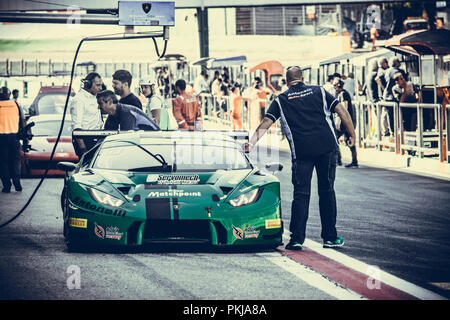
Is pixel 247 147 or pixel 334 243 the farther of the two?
pixel 247 147

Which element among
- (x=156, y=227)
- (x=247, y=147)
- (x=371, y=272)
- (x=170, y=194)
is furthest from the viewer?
(x=247, y=147)

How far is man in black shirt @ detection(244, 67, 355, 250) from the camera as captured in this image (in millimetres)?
9320

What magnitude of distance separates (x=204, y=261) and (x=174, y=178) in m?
0.95

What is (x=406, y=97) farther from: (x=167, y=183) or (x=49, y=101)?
(x=167, y=183)

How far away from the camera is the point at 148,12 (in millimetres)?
18062

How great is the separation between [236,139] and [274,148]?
15.0 meters

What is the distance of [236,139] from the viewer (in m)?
10.6

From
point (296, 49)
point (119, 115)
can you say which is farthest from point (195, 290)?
point (296, 49)

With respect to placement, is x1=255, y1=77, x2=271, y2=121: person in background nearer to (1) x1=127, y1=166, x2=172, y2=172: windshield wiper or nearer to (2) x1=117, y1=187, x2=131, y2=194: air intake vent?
(1) x1=127, y1=166, x2=172, y2=172: windshield wiper

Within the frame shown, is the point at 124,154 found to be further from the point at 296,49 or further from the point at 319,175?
the point at 296,49

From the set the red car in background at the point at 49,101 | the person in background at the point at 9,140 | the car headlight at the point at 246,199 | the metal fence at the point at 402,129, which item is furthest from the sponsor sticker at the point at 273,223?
the red car in background at the point at 49,101

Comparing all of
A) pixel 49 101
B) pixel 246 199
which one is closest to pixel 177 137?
pixel 246 199

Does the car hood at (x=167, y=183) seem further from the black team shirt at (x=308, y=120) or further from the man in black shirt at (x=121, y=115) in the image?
the man in black shirt at (x=121, y=115)

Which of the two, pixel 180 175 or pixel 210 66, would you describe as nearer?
pixel 180 175
